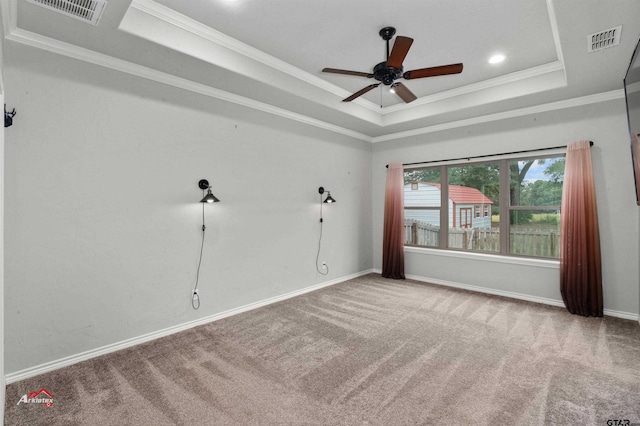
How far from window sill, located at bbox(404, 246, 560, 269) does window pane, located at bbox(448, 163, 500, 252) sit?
6.5 inches

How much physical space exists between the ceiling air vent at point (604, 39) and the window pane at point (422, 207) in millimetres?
2618

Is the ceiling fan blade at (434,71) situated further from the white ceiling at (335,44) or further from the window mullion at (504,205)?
the window mullion at (504,205)

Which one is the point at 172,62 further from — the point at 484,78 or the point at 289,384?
the point at 484,78

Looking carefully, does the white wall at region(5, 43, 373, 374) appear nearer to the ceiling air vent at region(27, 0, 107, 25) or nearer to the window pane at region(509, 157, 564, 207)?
the ceiling air vent at region(27, 0, 107, 25)

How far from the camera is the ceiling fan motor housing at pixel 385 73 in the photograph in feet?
8.50

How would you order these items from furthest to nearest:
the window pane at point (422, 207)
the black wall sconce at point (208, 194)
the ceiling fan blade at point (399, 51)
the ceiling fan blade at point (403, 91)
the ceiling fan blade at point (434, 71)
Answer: the window pane at point (422, 207), the black wall sconce at point (208, 194), the ceiling fan blade at point (403, 91), the ceiling fan blade at point (434, 71), the ceiling fan blade at point (399, 51)

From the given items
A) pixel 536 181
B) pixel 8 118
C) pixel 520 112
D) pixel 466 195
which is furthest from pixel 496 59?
pixel 8 118

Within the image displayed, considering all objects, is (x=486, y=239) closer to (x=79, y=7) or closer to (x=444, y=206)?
(x=444, y=206)

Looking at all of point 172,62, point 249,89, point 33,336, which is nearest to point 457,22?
point 249,89

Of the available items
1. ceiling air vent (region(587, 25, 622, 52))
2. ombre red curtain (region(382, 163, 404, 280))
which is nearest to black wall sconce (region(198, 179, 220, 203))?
ombre red curtain (region(382, 163, 404, 280))

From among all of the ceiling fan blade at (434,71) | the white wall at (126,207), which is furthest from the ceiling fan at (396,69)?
the white wall at (126,207)

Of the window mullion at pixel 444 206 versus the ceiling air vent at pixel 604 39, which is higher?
the ceiling air vent at pixel 604 39

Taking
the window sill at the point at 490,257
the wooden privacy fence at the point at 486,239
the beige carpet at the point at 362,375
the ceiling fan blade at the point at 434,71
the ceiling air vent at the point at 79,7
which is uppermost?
the ceiling air vent at the point at 79,7

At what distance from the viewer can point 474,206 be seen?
4.77 metres
